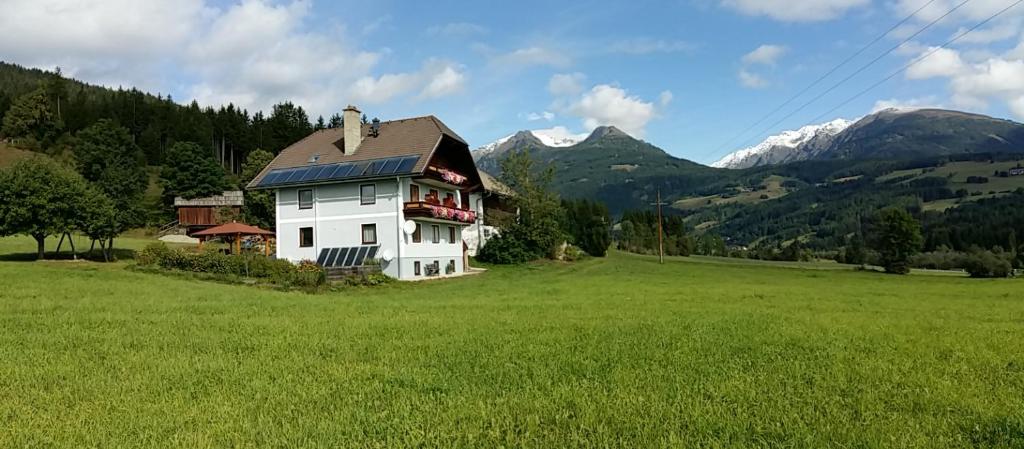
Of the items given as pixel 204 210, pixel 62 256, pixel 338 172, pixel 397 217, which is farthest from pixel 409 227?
pixel 204 210

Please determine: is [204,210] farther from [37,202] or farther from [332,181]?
[37,202]

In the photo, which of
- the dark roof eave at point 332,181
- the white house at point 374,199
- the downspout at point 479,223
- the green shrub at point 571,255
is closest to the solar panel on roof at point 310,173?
the white house at point 374,199

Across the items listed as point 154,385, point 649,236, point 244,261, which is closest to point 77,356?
point 154,385

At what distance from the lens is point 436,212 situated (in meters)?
38.2

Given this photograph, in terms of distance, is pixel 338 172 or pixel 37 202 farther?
pixel 338 172

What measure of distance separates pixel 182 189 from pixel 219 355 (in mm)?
76114

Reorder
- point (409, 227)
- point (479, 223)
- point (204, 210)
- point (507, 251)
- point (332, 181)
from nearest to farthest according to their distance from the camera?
point (409, 227) < point (332, 181) < point (507, 251) < point (479, 223) < point (204, 210)

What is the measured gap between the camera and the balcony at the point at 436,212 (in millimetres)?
36844

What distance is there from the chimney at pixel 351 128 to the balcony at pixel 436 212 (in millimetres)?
6847

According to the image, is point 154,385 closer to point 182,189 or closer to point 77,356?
point 77,356

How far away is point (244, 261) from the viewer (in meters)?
28.9

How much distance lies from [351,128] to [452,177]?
760 cm

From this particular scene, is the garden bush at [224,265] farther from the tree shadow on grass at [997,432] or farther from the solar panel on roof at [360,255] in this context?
the tree shadow on grass at [997,432]

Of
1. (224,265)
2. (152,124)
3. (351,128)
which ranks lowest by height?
(224,265)
